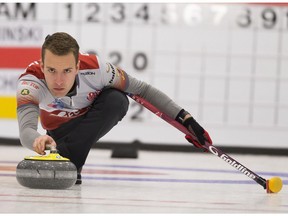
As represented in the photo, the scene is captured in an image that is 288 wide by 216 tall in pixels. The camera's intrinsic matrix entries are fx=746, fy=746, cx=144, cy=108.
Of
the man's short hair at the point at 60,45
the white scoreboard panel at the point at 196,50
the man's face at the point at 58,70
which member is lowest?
the white scoreboard panel at the point at 196,50

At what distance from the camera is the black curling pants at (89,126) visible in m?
3.53

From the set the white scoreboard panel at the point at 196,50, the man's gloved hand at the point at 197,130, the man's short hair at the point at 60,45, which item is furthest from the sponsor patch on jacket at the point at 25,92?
the white scoreboard panel at the point at 196,50

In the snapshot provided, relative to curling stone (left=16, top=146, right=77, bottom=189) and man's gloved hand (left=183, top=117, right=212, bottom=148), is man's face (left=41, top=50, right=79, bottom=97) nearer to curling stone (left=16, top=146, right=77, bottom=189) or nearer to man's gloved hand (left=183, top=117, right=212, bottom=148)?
curling stone (left=16, top=146, right=77, bottom=189)

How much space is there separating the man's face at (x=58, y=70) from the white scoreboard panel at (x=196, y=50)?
4.50m

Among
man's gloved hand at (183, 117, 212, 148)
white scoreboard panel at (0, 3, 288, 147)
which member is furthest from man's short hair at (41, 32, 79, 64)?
white scoreboard panel at (0, 3, 288, 147)

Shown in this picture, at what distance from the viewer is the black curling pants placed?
11.6ft

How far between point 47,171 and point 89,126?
0.52 m

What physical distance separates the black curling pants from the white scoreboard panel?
411 centimetres

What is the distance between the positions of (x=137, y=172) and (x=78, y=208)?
2136mm

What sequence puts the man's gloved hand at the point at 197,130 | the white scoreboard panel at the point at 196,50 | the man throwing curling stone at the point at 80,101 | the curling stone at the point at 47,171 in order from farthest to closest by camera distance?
1. the white scoreboard panel at the point at 196,50
2. the man's gloved hand at the point at 197,130
3. the man throwing curling stone at the point at 80,101
4. the curling stone at the point at 47,171

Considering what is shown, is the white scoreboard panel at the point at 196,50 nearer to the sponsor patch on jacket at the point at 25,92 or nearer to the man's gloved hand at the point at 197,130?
the man's gloved hand at the point at 197,130

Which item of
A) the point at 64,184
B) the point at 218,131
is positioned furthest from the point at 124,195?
the point at 218,131

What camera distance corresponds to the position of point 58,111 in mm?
3551

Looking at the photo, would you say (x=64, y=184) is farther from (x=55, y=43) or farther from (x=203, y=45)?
(x=203, y=45)
